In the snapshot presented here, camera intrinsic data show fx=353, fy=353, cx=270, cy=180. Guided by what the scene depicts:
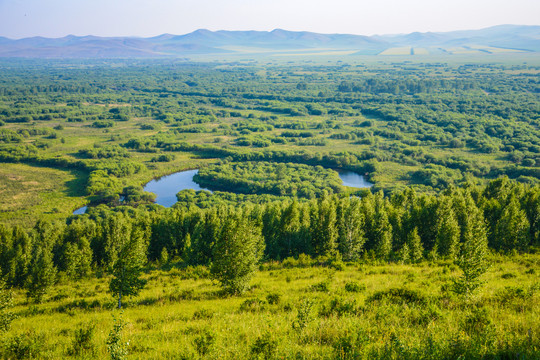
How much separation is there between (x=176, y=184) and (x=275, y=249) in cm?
5914

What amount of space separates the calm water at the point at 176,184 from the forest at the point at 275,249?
277cm

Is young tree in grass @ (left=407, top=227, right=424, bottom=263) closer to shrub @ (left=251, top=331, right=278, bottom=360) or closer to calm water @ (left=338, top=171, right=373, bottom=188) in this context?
shrub @ (left=251, top=331, right=278, bottom=360)

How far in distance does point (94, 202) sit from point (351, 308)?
7618 cm

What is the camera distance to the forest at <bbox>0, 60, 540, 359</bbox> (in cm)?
1098

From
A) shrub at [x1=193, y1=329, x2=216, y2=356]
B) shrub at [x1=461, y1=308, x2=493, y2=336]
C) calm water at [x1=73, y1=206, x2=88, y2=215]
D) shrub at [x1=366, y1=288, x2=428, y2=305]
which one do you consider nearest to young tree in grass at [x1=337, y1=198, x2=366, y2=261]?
shrub at [x1=366, y1=288, x2=428, y2=305]

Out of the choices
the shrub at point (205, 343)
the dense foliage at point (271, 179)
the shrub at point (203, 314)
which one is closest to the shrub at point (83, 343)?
the shrub at point (205, 343)

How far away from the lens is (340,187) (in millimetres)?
83125

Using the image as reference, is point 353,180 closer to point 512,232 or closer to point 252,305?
point 512,232

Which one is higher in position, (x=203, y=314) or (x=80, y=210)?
(x=203, y=314)

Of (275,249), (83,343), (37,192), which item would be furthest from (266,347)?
(37,192)

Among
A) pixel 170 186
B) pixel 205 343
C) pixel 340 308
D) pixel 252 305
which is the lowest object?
pixel 170 186

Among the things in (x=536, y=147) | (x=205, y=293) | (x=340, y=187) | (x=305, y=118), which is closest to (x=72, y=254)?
(x=205, y=293)

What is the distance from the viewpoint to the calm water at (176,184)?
271ft

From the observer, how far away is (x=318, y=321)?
12.2 m
